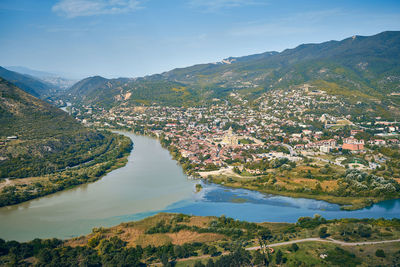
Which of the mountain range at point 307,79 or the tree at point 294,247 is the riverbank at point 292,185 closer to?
the tree at point 294,247

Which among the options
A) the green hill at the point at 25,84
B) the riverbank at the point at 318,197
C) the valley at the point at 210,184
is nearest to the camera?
the valley at the point at 210,184

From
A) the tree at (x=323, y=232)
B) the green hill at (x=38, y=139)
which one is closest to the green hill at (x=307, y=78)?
the green hill at (x=38, y=139)

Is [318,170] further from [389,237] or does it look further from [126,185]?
[126,185]

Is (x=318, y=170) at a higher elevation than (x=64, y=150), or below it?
below

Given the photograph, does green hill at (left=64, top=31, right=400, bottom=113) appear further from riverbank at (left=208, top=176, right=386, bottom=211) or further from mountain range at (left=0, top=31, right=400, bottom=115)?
riverbank at (left=208, top=176, right=386, bottom=211)

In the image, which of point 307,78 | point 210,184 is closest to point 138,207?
point 210,184

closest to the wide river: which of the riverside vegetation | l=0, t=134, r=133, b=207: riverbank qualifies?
l=0, t=134, r=133, b=207: riverbank

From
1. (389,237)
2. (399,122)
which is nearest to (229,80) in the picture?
(399,122)
